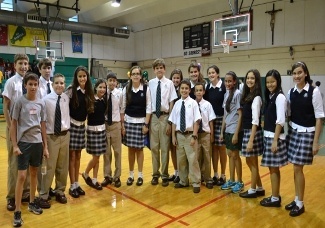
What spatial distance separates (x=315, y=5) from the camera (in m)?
11.7

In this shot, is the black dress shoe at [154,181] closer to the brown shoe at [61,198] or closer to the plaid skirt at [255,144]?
the brown shoe at [61,198]

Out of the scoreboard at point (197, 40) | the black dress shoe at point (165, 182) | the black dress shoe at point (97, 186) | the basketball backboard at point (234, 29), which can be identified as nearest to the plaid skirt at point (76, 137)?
the black dress shoe at point (97, 186)

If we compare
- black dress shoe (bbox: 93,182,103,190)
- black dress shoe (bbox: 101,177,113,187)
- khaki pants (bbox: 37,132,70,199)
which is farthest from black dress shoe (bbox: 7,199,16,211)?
black dress shoe (bbox: 101,177,113,187)

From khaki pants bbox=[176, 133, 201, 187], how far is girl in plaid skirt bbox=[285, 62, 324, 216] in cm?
123

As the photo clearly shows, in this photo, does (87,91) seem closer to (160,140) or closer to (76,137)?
(76,137)

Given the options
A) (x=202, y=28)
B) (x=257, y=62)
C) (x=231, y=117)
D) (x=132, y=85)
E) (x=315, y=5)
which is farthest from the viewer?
(x=202, y=28)

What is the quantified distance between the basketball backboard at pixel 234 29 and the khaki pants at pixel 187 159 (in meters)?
6.45

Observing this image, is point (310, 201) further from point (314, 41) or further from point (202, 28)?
point (202, 28)

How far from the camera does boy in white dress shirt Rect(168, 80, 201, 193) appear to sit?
12.9ft

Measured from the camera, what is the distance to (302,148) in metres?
3.15

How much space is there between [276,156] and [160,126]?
165cm

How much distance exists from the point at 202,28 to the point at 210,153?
12275 mm

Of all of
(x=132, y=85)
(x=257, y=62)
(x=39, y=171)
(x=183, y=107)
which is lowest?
(x=39, y=171)

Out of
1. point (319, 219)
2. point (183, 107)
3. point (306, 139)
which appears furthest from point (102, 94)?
point (319, 219)
